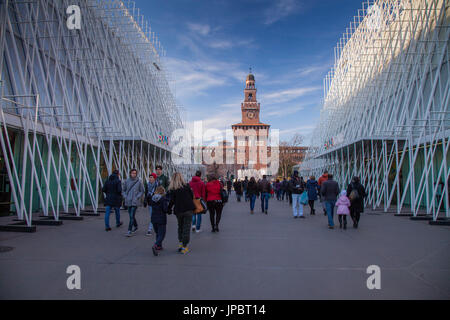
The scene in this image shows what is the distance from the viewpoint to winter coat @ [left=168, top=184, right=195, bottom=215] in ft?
23.8

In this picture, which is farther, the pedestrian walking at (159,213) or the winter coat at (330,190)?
the winter coat at (330,190)

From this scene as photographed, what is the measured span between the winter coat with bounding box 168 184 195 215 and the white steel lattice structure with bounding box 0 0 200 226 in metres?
4.80

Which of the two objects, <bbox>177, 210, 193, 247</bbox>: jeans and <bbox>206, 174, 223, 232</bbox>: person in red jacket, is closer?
<bbox>177, 210, 193, 247</bbox>: jeans

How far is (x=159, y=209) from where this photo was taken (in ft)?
23.3

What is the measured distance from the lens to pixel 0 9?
9.33 m

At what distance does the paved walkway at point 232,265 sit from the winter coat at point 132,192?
0.96 meters

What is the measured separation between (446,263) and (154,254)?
5639 millimetres

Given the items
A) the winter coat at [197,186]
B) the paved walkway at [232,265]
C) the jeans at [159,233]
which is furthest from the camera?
the winter coat at [197,186]

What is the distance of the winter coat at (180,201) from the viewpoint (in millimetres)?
7262

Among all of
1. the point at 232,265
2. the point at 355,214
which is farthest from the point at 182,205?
the point at 355,214

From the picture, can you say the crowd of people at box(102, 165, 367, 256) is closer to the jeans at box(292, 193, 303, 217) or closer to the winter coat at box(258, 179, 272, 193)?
the jeans at box(292, 193, 303, 217)

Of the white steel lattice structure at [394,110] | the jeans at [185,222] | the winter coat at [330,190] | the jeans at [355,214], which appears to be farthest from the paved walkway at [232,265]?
the white steel lattice structure at [394,110]

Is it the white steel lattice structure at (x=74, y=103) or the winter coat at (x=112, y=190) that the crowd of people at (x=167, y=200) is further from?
the white steel lattice structure at (x=74, y=103)

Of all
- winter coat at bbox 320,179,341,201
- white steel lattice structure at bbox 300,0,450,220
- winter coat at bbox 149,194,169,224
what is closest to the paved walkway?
winter coat at bbox 149,194,169,224
